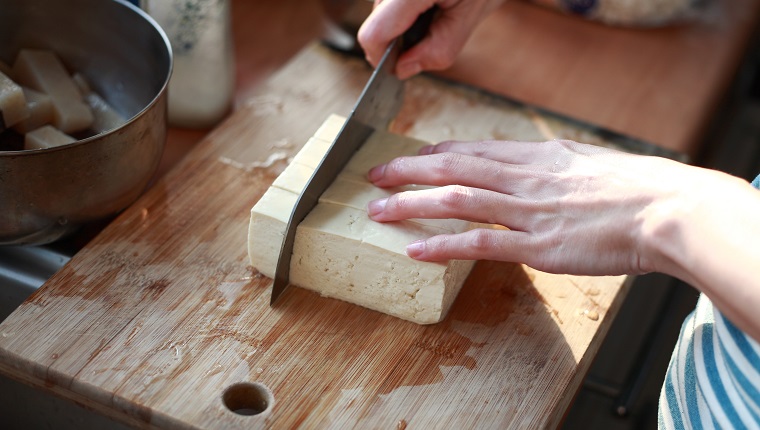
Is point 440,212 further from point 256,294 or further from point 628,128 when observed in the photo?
point 628,128

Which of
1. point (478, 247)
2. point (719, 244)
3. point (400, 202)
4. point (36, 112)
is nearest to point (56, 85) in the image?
point (36, 112)

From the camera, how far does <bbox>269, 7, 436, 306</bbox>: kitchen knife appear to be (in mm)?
1193

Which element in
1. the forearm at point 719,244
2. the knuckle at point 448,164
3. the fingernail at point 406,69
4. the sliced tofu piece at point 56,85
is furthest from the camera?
the fingernail at point 406,69

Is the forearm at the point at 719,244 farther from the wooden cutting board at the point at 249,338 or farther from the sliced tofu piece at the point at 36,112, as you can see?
the sliced tofu piece at the point at 36,112

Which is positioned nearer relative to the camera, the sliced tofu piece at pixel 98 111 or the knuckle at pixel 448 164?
the knuckle at pixel 448 164

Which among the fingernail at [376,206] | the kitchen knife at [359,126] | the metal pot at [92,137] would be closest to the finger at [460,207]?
the fingernail at [376,206]

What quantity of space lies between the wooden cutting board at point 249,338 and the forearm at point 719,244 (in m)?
0.31

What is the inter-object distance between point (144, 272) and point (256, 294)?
0.59 ft

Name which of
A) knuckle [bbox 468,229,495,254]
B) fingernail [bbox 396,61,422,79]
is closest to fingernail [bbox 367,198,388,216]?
knuckle [bbox 468,229,495,254]

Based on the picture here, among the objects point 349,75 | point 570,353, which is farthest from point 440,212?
point 349,75

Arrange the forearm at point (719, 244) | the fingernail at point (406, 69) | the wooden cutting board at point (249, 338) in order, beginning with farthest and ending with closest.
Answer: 1. the fingernail at point (406, 69)
2. the wooden cutting board at point (249, 338)
3. the forearm at point (719, 244)

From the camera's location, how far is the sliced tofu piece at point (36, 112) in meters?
1.26

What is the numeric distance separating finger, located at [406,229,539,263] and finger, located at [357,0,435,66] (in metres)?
0.42

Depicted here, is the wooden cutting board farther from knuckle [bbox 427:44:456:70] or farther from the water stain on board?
knuckle [bbox 427:44:456:70]
